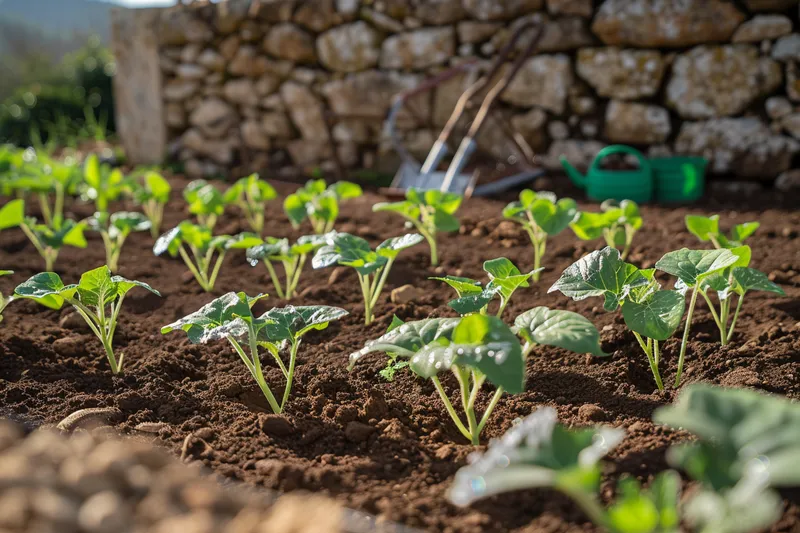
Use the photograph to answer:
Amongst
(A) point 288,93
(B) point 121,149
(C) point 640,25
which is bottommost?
(B) point 121,149

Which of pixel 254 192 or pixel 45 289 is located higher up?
pixel 45 289

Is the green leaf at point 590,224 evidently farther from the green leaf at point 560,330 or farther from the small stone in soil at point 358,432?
the small stone in soil at point 358,432

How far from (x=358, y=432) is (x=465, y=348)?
0.51 metres

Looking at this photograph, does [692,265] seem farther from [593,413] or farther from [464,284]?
[464,284]

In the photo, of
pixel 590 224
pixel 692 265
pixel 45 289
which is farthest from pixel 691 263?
pixel 45 289

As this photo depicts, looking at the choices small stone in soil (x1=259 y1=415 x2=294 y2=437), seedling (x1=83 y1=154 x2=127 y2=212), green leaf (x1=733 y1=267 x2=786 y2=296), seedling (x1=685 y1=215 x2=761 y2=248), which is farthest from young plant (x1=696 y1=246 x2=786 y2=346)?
seedling (x1=83 y1=154 x2=127 y2=212)

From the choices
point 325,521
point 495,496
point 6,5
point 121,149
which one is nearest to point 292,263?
point 495,496

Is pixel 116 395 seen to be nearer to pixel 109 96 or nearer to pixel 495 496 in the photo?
pixel 495 496

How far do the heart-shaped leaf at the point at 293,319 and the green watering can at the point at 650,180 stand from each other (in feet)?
A: 8.93

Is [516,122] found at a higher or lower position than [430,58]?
lower

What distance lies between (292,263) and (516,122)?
8.80 ft

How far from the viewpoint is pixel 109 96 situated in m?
8.81

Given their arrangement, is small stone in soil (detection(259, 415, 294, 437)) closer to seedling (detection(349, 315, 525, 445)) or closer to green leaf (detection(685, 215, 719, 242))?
seedling (detection(349, 315, 525, 445))

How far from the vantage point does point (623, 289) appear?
197cm
